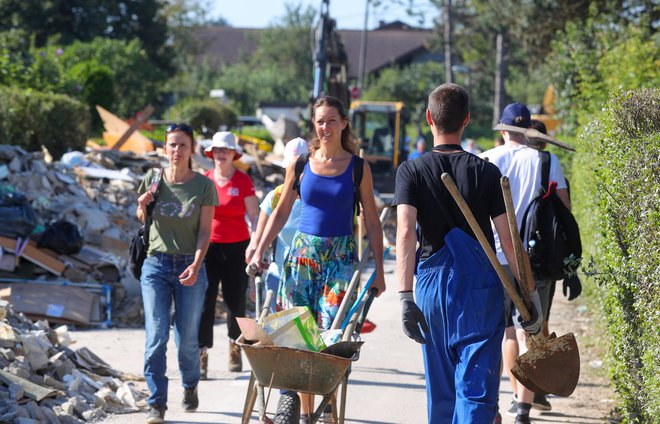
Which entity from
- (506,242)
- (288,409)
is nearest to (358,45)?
(288,409)

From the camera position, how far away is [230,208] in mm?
8836

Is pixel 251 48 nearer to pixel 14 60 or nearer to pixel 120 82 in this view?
pixel 120 82

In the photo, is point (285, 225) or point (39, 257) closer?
point (285, 225)

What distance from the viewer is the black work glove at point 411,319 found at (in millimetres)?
4941

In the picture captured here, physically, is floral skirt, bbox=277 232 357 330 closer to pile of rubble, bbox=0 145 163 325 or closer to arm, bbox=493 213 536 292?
arm, bbox=493 213 536 292

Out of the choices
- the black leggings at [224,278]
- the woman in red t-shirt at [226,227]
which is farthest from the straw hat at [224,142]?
the black leggings at [224,278]

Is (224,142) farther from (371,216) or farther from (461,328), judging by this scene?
(461,328)

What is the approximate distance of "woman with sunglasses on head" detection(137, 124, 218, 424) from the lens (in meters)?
7.20

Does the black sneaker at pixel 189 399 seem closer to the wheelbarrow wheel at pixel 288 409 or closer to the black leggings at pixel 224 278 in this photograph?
the black leggings at pixel 224 278

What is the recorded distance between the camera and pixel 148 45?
55.3 metres

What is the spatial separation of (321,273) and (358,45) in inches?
3680

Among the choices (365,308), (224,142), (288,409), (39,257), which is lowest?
(39,257)

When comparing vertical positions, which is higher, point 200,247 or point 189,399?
point 200,247

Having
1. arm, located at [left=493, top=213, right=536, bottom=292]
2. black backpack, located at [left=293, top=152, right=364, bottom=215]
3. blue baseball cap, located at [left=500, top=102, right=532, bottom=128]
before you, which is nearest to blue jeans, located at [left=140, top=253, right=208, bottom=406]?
black backpack, located at [left=293, top=152, right=364, bottom=215]
